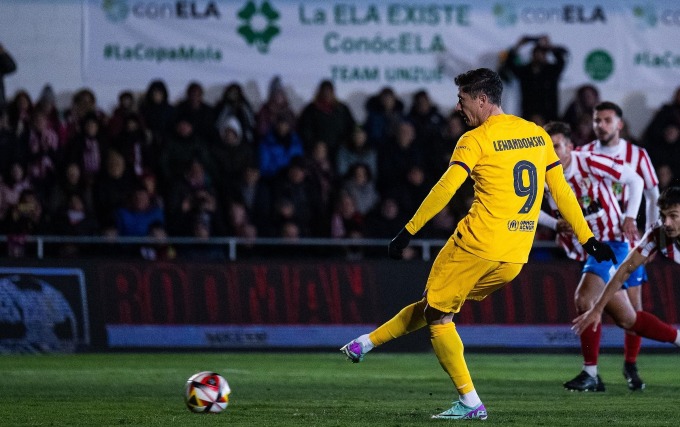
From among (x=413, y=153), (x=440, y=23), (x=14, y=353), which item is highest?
(x=440, y=23)

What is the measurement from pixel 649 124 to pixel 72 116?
8203 mm

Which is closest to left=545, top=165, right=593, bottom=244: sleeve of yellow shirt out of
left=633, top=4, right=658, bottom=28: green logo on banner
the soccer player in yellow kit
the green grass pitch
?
the soccer player in yellow kit

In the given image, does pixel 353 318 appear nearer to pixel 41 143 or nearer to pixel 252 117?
pixel 252 117

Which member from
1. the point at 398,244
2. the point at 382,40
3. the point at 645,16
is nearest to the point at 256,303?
the point at 382,40

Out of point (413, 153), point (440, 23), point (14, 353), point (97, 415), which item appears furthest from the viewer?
point (440, 23)

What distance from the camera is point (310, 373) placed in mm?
12680

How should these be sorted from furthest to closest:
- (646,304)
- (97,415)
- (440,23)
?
(440,23) → (646,304) → (97,415)

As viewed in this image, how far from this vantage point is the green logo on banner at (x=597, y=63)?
19.2 m

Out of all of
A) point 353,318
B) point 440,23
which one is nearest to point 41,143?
point 353,318

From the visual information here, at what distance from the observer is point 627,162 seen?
36.5 feet

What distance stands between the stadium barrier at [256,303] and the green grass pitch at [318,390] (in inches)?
16.5

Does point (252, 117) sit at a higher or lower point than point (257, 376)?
higher

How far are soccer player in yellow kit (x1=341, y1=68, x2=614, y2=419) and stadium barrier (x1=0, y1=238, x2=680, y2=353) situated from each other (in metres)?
7.78

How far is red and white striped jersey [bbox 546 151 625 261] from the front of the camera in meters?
10.9
